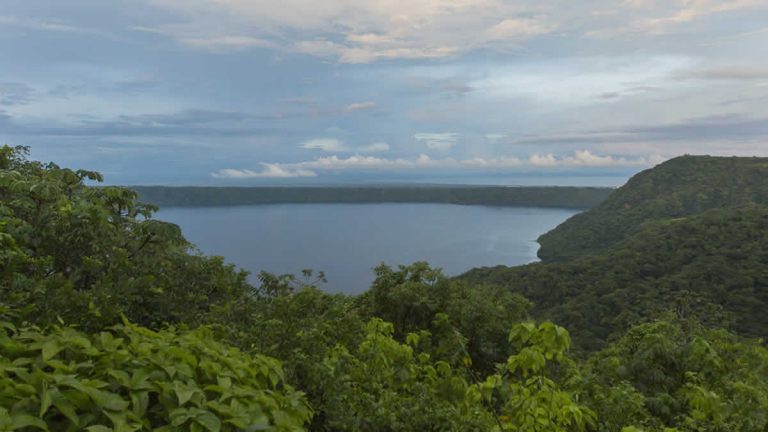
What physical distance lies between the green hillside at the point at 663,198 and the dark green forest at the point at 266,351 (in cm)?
10858

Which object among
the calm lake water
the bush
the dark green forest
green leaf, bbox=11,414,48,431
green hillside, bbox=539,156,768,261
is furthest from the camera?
green hillside, bbox=539,156,768,261

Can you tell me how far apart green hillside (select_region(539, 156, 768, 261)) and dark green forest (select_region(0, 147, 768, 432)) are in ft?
356

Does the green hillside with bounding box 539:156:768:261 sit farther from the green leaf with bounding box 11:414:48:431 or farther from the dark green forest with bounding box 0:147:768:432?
the green leaf with bounding box 11:414:48:431

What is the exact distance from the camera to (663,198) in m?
139

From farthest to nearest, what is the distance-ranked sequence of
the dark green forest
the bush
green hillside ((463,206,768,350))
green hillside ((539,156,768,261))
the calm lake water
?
green hillside ((539,156,768,261))
the calm lake water
green hillside ((463,206,768,350))
the dark green forest
the bush

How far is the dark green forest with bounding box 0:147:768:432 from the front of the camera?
2.52 meters

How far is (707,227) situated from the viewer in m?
74.3

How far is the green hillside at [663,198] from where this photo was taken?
407 ft

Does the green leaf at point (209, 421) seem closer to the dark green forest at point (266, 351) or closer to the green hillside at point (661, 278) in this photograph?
the dark green forest at point (266, 351)

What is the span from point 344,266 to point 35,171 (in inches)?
3914

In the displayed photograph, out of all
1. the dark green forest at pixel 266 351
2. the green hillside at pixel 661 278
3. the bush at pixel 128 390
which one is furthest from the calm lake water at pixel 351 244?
the bush at pixel 128 390

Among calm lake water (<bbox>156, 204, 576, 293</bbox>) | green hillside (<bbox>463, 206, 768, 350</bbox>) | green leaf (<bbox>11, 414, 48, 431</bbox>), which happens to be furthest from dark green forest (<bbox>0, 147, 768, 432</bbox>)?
calm lake water (<bbox>156, 204, 576, 293</bbox>)

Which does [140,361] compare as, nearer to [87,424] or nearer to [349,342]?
[87,424]

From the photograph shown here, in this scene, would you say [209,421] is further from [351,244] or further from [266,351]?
[351,244]
